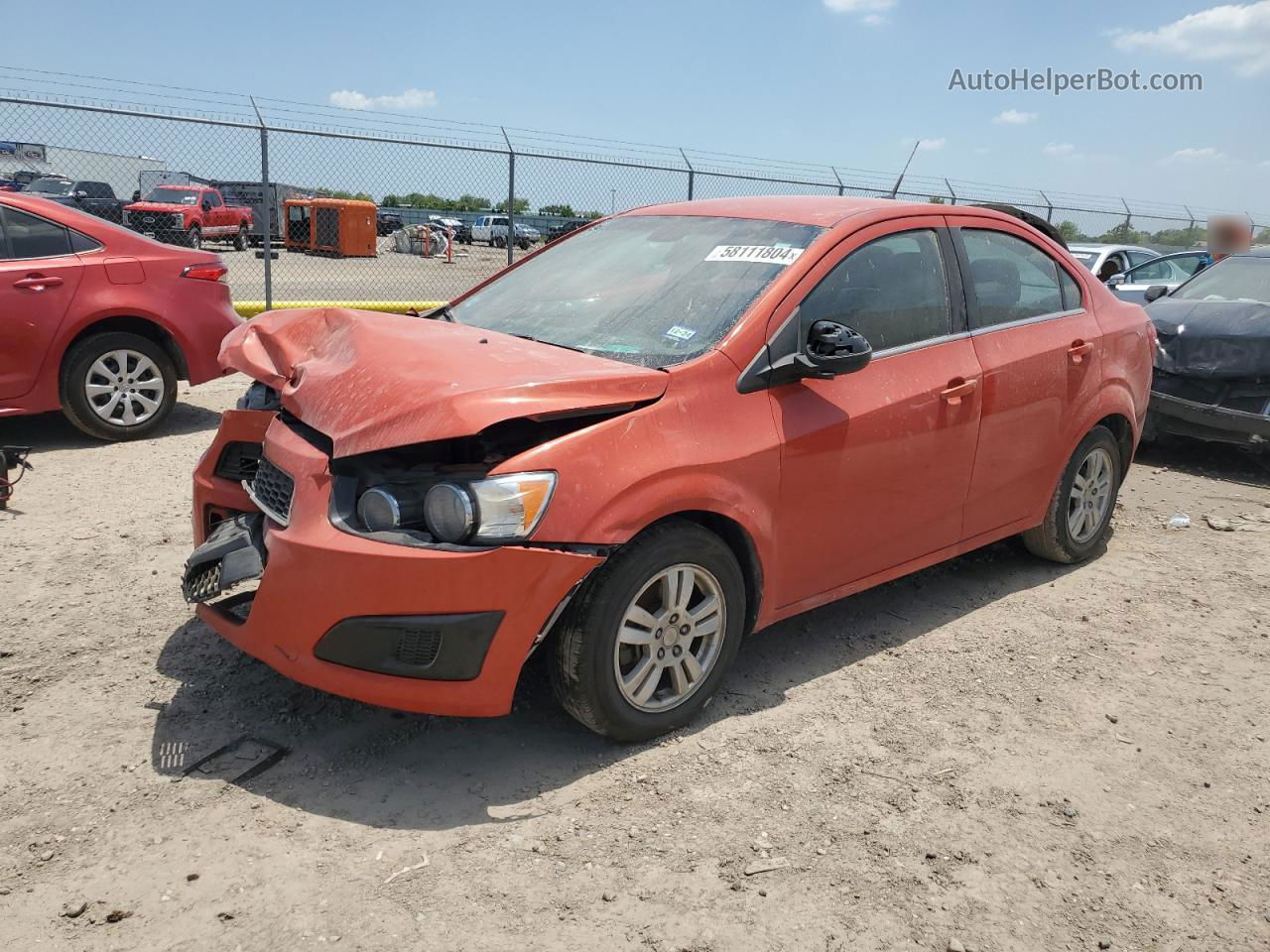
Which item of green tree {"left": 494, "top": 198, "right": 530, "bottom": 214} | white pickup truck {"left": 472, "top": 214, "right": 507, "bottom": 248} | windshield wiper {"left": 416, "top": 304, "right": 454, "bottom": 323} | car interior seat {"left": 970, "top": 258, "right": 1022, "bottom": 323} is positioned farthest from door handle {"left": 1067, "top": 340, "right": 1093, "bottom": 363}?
white pickup truck {"left": 472, "top": 214, "right": 507, "bottom": 248}

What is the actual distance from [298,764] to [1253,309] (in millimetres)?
7381

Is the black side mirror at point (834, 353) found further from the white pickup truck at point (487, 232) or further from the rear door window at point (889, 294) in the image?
the white pickup truck at point (487, 232)

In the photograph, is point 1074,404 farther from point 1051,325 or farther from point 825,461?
point 825,461

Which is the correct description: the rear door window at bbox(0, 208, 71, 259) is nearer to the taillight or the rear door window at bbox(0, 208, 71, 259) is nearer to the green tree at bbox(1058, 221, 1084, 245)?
the taillight

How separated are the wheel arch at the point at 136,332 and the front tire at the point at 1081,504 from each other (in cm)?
545

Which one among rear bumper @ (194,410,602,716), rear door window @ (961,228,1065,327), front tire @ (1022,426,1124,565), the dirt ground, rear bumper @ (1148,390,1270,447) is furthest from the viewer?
rear bumper @ (1148,390,1270,447)

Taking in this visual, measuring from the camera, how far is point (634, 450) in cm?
307

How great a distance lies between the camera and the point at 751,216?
4086 mm

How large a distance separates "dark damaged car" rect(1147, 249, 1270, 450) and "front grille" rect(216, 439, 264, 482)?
247 inches

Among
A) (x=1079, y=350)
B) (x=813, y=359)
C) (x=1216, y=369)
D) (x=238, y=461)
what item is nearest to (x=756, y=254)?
(x=813, y=359)

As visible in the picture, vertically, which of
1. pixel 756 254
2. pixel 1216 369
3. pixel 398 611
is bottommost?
pixel 398 611

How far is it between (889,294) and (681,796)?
2031 mm

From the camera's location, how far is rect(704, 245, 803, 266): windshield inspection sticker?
12.2ft

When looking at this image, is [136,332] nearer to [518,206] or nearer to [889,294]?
[889,294]
